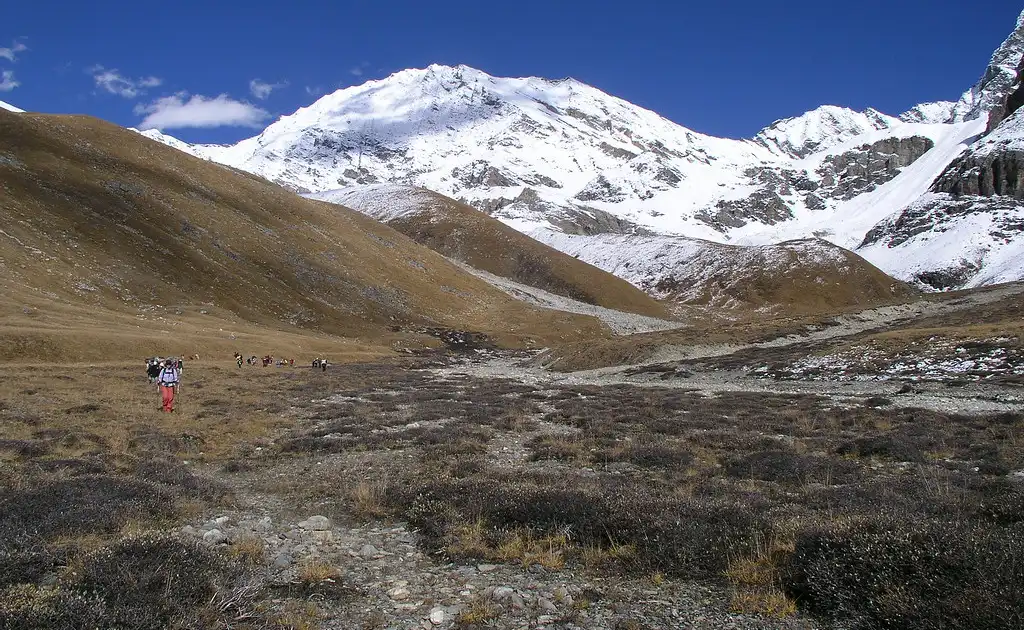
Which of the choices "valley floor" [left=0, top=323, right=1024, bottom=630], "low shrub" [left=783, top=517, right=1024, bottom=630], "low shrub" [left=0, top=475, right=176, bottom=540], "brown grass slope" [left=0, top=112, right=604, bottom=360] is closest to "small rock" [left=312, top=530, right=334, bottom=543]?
"valley floor" [left=0, top=323, right=1024, bottom=630]

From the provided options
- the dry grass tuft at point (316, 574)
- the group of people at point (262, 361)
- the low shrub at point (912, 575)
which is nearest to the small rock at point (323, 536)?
the dry grass tuft at point (316, 574)

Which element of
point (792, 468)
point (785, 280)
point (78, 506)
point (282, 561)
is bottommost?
point (792, 468)

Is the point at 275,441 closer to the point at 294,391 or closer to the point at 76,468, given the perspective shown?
the point at 76,468

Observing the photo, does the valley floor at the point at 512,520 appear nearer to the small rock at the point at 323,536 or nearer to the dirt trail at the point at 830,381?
the small rock at the point at 323,536

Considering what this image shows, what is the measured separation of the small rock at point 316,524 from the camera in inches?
364

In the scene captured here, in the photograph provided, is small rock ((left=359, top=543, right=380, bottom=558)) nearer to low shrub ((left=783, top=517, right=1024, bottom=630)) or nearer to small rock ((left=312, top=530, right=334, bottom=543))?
small rock ((left=312, top=530, right=334, bottom=543))

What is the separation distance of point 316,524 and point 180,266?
75.4 meters

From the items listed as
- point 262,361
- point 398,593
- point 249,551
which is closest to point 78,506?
point 249,551

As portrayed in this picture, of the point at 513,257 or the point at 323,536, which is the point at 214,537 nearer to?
the point at 323,536

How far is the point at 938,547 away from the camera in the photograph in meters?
5.89

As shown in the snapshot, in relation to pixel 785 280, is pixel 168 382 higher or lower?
lower

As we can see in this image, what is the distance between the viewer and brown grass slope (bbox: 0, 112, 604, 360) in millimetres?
53219

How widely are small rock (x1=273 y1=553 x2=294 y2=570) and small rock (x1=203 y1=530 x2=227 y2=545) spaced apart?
93 centimetres

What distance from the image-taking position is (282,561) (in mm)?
7754
